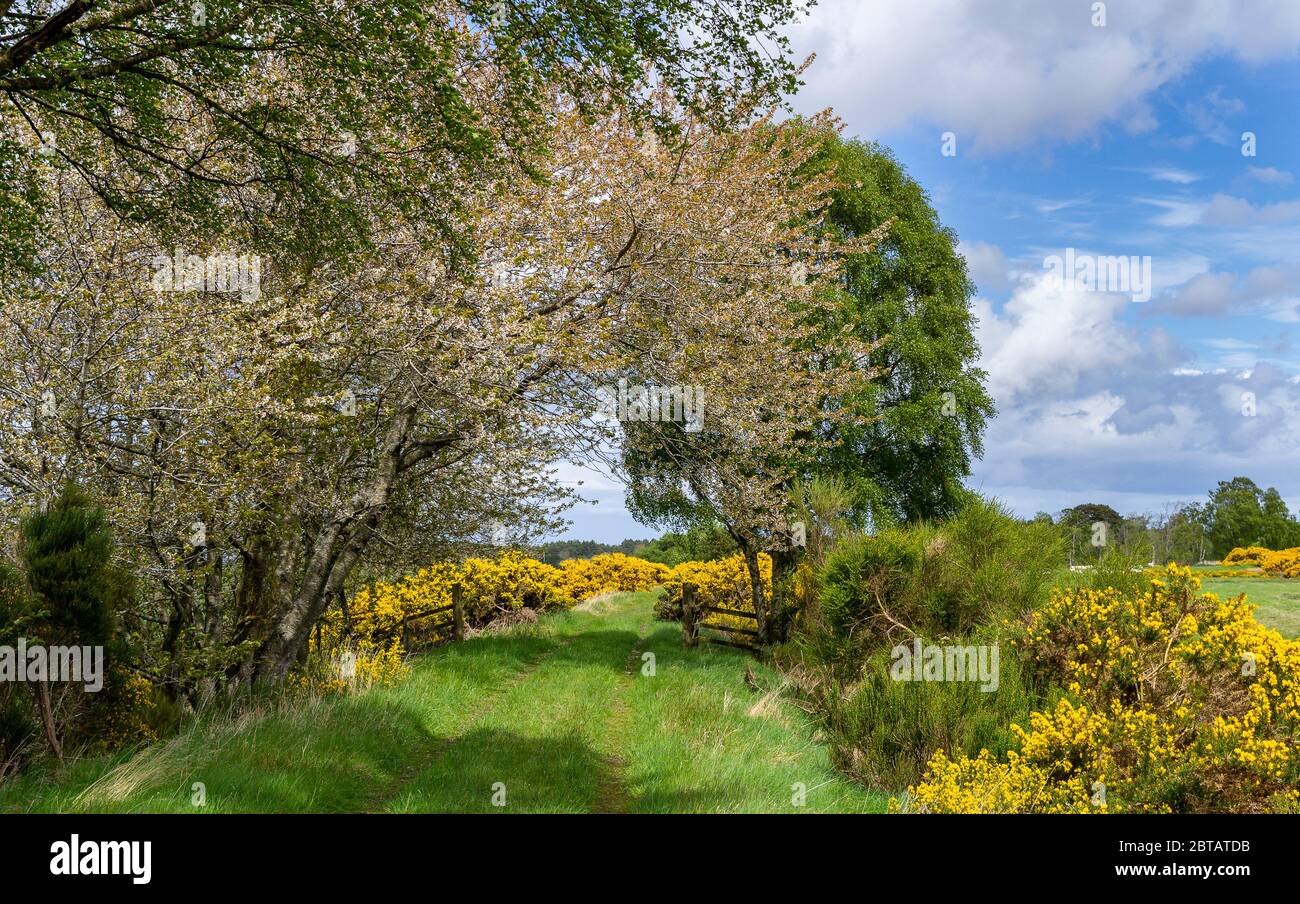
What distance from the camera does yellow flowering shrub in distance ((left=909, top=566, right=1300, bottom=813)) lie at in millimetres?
6219

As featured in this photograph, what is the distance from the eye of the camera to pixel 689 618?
732 inches

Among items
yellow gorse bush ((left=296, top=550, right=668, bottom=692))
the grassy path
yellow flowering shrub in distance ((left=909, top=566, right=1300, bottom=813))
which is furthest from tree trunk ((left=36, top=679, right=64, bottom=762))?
yellow flowering shrub in distance ((left=909, top=566, right=1300, bottom=813))

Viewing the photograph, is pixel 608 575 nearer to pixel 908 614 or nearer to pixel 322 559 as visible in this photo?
pixel 908 614

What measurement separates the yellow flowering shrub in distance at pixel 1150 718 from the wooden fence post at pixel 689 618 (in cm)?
1026

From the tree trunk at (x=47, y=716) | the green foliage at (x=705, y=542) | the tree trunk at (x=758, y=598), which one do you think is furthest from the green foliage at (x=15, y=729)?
the green foliage at (x=705, y=542)

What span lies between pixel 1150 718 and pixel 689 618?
12423 mm

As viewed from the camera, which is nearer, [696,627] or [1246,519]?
[696,627]

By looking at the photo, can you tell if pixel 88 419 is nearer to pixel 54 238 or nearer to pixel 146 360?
pixel 146 360

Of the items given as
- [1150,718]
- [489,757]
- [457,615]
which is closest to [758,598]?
[457,615]

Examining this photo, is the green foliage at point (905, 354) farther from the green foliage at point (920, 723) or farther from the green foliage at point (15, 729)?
the green foliage at point (15, 729)

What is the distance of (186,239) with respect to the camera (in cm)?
1016

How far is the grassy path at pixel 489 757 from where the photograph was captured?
6.85m

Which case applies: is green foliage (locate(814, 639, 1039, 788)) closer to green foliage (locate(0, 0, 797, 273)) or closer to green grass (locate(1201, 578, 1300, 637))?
green grass (locate(1201, 578, 1300, 637))

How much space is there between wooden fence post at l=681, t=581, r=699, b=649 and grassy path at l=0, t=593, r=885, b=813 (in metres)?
4.73
